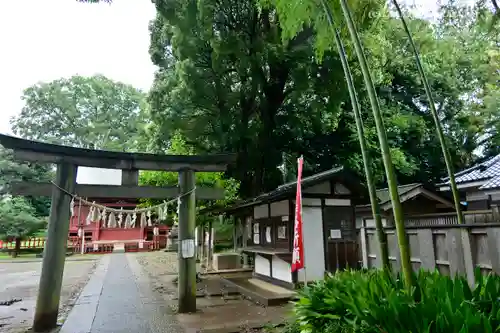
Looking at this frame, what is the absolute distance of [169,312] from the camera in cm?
723

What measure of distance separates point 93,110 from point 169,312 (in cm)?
3513

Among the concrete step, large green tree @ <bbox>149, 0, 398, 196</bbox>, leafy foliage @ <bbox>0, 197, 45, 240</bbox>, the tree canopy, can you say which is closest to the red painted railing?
leafy foliage @ <bbox>0, 197, 45, 240</bbox>

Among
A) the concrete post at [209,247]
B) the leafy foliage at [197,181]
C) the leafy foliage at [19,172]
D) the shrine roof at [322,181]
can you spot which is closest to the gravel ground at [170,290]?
the concrete post at [209,247]

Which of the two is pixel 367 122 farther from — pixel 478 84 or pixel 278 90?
pixel 478 84

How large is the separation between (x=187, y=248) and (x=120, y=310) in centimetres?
208

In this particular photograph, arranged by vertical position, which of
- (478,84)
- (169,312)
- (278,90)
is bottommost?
(169,312)

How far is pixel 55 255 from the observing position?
6.30 metres

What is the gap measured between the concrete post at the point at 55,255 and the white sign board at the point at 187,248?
2.30 m

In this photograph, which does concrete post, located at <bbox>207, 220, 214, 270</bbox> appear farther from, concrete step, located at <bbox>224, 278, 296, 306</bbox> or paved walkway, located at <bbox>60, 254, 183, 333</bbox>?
paved walkway, located at <bbox>60, 254, 183, 333</bbox>

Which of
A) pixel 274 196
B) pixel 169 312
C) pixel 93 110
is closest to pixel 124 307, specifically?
pixel 169 312

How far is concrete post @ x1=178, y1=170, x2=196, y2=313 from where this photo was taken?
7.21 m

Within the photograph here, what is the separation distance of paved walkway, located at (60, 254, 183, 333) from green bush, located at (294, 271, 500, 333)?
9.71 feet

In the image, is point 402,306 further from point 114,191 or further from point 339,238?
point 339,238

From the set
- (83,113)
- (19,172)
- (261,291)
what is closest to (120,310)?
(261,291)
